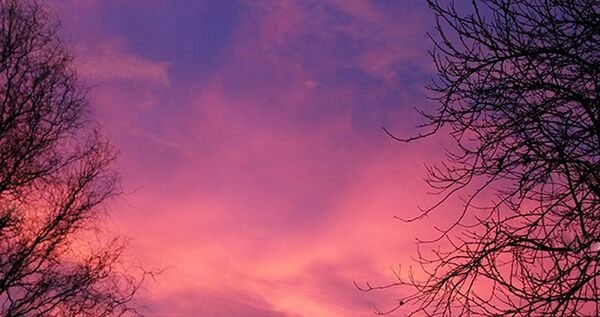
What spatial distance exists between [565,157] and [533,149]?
27cm

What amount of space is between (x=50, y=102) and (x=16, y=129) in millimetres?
847

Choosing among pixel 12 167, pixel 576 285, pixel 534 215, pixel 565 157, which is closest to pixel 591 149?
pixel 565 157

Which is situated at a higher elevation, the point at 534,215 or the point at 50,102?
the point at 50,102

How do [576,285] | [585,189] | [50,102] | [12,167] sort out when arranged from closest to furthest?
[576,285]
[585,189]
[12,167]
[50,102]

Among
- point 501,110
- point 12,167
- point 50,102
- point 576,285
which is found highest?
point 50,102

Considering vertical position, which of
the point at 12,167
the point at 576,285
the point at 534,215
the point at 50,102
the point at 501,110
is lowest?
the point at 576,285

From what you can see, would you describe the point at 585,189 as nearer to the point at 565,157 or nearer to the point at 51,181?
the point at 565,157

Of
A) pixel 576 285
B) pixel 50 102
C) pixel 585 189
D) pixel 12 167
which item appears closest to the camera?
pixel 576 285

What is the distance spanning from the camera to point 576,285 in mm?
6121

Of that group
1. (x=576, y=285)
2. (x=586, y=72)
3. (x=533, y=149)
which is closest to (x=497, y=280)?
(x=576, y=285)

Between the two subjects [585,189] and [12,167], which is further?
[12,167]

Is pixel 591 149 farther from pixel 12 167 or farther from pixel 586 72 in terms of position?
pixel 12 167

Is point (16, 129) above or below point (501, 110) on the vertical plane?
above

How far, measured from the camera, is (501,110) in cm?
668
